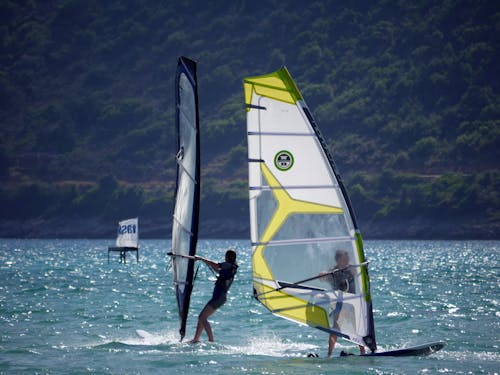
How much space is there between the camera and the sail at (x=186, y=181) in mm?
16000

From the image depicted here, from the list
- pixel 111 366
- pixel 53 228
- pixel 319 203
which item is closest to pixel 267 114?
pixel 319 203

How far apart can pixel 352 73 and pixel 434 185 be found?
56525 millimetres

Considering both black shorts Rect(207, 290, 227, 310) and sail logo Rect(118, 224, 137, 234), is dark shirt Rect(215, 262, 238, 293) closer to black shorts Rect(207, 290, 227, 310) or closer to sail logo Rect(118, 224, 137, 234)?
black shorts Rect(207, 290, 227, 310)

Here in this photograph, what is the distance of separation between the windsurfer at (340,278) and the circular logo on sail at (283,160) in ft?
5.01

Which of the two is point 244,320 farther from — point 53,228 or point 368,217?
point 53,228

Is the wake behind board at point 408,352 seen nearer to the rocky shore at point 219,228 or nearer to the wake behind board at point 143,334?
the wake behind board at point 143,334

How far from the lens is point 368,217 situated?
133m

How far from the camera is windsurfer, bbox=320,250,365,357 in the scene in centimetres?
1506

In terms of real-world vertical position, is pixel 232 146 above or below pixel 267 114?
above

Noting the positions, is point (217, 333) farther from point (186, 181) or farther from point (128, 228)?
point (128, 228)

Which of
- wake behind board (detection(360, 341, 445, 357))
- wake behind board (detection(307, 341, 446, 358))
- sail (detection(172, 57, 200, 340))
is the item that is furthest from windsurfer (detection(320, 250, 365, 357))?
sail (detection(172, 57, 200, 340))

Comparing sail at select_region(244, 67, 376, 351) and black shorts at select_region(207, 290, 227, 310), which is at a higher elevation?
sail at select_region(244, 67, 376, 351)

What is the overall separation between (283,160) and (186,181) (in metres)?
2.15

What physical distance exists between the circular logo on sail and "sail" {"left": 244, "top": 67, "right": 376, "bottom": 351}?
0.02 meters
